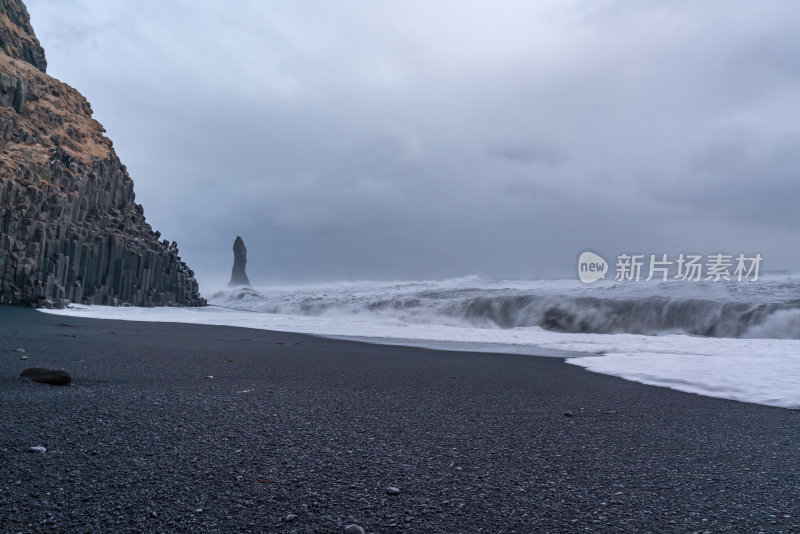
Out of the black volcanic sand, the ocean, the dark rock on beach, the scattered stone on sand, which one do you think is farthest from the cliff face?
the dark rock on beach

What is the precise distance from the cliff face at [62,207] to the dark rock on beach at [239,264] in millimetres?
28690

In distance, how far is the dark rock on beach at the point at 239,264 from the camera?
171 feet

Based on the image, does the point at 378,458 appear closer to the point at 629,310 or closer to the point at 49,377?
the point at 49,377

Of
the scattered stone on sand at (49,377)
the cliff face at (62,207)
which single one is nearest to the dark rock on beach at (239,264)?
the cliff face at (62,207)

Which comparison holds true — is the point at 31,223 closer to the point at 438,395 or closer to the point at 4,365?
the point at 4,365

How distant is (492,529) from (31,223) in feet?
63.0

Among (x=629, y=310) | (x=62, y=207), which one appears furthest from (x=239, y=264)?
(x=629, y=310)

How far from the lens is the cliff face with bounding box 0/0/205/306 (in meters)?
15.6

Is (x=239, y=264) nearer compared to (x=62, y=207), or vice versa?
(x=62, y=207)

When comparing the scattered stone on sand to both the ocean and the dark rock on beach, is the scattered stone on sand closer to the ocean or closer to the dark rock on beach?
the ocean

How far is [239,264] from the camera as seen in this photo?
5409cm

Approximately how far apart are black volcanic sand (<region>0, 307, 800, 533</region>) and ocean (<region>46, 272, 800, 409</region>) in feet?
5.64

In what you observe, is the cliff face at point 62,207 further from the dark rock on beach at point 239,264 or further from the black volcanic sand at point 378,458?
the dark rock on beach at point 239,264

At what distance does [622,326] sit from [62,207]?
741 inches
